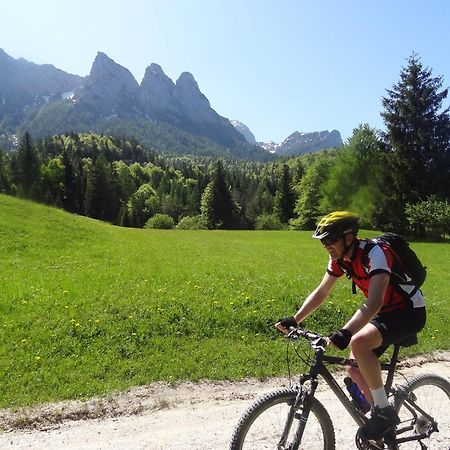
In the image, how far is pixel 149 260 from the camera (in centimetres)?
2417

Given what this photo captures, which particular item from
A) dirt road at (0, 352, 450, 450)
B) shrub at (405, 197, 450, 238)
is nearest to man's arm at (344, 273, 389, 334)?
dirt road at (0, 352, 450, 450)

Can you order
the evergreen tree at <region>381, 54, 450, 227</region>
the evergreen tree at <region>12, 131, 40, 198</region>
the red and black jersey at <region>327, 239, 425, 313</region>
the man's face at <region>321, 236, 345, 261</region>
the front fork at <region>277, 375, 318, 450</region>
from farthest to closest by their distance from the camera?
1. the evergreen tree at <region>12, 131, 40, 198</region>
2. the evergreen tree at <region>381, 54, 450, 227</region>
3. the man's face at <region>321, 236, 345, 261</region>
4. the red and black jersey at <region>327, 239, 425, 313</region>
5. the front fork at <region>277, 375, 318, 450</region>

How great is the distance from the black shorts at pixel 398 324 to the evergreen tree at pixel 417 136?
5341 cm

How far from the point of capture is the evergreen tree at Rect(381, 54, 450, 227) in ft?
177

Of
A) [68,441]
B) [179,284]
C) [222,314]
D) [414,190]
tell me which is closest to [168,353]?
[222,314]

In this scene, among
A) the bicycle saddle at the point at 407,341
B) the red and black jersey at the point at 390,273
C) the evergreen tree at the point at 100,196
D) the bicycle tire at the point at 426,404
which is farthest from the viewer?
the evergreen tree at the point at 100,196

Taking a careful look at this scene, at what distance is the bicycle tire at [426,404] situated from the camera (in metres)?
5.79

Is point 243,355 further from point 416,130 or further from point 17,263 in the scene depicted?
point 416,130

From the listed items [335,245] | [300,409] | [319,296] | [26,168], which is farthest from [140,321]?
[26,168]

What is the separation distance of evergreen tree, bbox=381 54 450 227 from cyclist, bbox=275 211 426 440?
5352cm

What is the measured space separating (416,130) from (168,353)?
53.6 meters

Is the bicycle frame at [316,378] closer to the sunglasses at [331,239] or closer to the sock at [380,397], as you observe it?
the sock at [380,397]

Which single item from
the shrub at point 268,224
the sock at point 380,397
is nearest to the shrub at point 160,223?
the shrub at point 268,224

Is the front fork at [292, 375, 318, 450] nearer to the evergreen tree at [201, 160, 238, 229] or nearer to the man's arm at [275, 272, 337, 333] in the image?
the man's arm at [275, 272, 337, 333]
